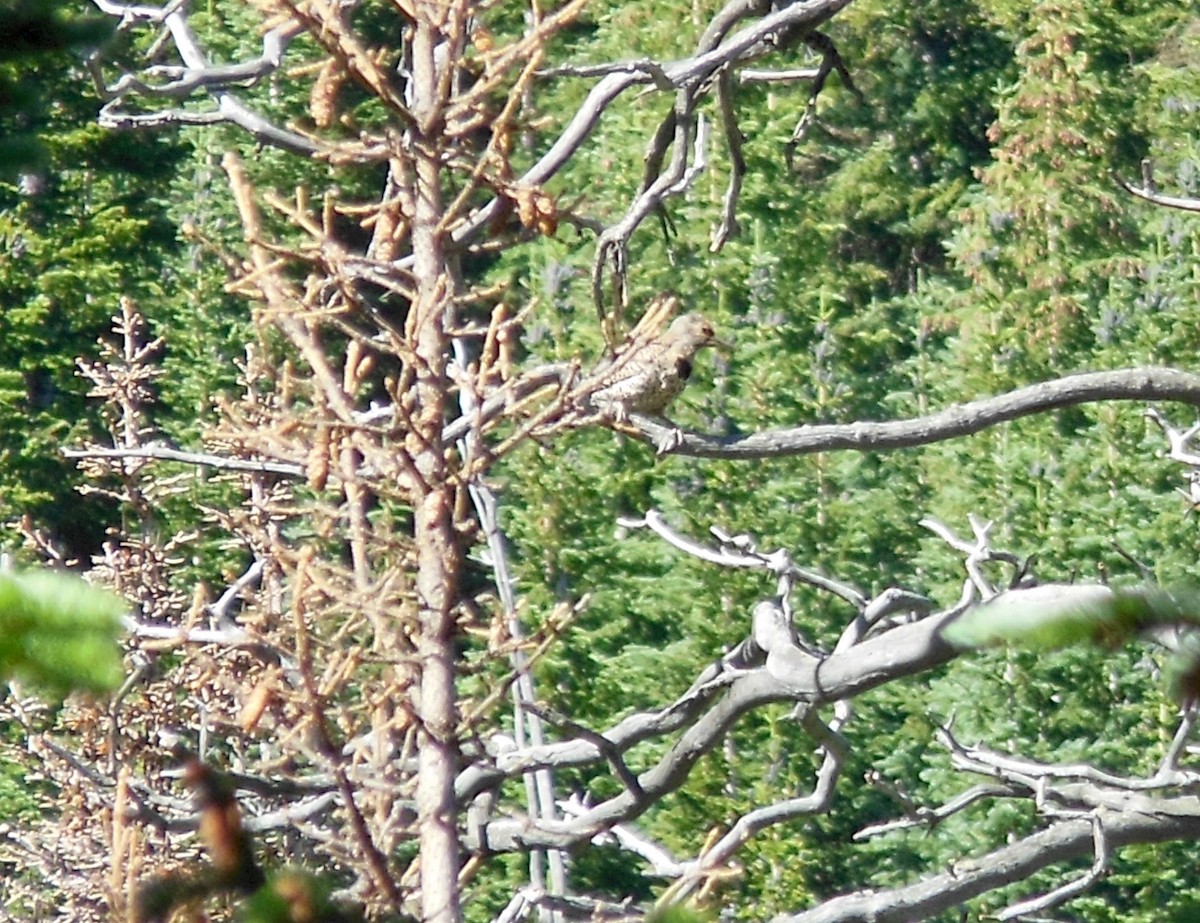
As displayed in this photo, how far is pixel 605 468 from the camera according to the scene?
16.6 metres

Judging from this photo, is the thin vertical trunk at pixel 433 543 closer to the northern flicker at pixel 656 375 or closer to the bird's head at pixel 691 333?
the northern flicker at pixel 656 375

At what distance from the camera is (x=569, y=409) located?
4262 millimetres

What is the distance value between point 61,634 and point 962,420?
3.21m

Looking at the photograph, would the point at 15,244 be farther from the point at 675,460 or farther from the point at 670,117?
the point at 670,117

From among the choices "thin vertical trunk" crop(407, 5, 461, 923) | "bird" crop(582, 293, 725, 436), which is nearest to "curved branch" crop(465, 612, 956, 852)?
"thin vertical trunk" crop(407, 5, 461, 923)

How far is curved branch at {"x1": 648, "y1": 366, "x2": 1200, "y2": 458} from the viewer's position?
174 inches

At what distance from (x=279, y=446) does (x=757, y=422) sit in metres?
11.2

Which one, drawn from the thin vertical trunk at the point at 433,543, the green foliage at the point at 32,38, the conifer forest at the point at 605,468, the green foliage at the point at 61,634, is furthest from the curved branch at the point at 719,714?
the green foliage at the point at 61,634

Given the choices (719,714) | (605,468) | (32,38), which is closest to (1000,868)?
(719,714)

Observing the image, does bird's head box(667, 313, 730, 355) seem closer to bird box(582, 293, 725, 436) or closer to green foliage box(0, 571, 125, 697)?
bird box(582, 293, 725, 436)

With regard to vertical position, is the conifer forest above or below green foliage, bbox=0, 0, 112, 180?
above

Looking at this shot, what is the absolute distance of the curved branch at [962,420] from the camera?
4.42m

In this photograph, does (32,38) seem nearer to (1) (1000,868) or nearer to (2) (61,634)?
(2) (61,634)

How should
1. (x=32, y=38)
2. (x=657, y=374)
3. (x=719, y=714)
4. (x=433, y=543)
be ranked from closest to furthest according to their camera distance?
(x=32, y=38) < (x=433, y=543) < (x=719, y=714) < (x=657, y=374)
